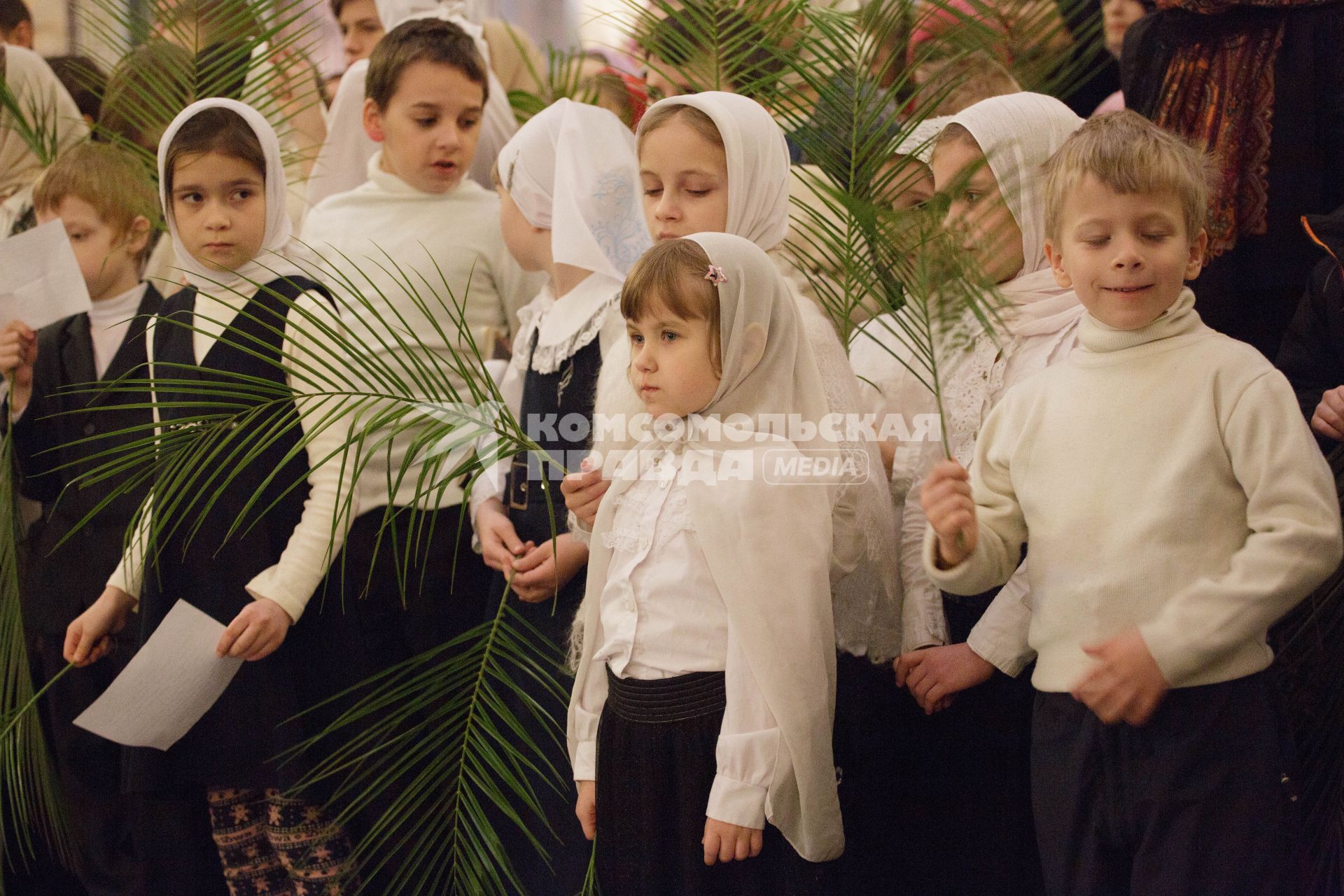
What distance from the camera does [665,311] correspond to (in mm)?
1860

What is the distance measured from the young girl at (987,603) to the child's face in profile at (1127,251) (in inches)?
11.3

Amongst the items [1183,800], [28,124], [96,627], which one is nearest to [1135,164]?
[1183,800]

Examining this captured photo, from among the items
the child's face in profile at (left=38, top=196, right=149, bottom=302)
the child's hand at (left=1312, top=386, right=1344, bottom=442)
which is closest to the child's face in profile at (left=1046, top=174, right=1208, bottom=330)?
the child's hand at (left=1312, top=386, right=1344, bottom=442)

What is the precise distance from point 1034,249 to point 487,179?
176 cm

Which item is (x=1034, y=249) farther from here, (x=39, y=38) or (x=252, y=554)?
(x=39, y=38)

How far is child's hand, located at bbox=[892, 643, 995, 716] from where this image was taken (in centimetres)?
198

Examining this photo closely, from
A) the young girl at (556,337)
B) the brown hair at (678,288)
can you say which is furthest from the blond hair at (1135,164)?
the young girl at (556,337)

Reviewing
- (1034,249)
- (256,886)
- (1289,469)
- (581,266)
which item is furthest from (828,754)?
(256,886)

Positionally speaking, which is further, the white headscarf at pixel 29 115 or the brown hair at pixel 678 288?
the white headscarf at pixel 29 115

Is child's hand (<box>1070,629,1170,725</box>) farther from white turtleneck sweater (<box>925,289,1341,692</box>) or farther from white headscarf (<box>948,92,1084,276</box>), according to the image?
white headscarf (<box>948,92,1084,276</box>)

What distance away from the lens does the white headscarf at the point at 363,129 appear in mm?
3303

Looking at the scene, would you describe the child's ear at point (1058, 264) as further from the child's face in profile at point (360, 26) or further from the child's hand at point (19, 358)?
the child's face in profile at point (360, 26)

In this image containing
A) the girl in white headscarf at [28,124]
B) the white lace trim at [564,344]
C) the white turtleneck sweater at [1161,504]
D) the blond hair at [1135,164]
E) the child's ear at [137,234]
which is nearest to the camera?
the white turtleneck sweater at [1161,504]

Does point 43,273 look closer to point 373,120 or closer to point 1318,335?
point 373,120
